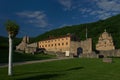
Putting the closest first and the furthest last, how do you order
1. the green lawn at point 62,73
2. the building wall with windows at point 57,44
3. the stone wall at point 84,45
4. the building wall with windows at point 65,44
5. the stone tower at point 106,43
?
1. the green lawn at point 62,73
2. the stone wall at point 84,45
3. the building wall with windows at point 65,44
4. the building wall with windows at point 57,44
5. the stone tower at point 106,43

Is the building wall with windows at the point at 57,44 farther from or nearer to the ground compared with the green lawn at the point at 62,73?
farther from the ground

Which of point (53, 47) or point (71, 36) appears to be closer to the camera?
point (71, 36)

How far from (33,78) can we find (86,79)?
421 centimetres

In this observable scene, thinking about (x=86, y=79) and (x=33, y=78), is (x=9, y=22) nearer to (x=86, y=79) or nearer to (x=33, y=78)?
(x=33, y=78)

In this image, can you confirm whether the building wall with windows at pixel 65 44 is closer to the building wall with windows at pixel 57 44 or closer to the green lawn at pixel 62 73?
the building wall with windows at pixel 57 44

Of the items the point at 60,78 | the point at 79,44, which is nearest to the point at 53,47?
the point at 79,44

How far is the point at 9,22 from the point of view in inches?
915

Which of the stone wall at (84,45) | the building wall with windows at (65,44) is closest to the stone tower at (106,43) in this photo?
the building wall with windows at (65,44)

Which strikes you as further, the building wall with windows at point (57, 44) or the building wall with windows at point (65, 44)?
the building wall with windows at point (57, 44)

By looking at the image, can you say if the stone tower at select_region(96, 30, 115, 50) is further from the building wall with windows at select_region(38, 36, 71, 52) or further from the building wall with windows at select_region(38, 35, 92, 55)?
the building wall with windows at select_region(38, 36, 71, 52)

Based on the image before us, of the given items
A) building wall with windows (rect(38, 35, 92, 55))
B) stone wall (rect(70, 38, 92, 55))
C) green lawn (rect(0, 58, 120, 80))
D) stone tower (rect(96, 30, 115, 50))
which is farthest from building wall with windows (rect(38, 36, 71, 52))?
green lawn (rect(0, 58, 120, 80))

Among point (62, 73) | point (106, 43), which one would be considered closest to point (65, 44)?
point (106, 43)

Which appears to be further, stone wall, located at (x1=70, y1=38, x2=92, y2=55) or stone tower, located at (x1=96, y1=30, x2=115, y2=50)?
stone tower, located at (x1=96, y1=30, x2=115, y2=50)

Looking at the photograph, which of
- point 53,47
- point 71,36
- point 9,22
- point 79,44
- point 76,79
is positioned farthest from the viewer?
point 53,47
